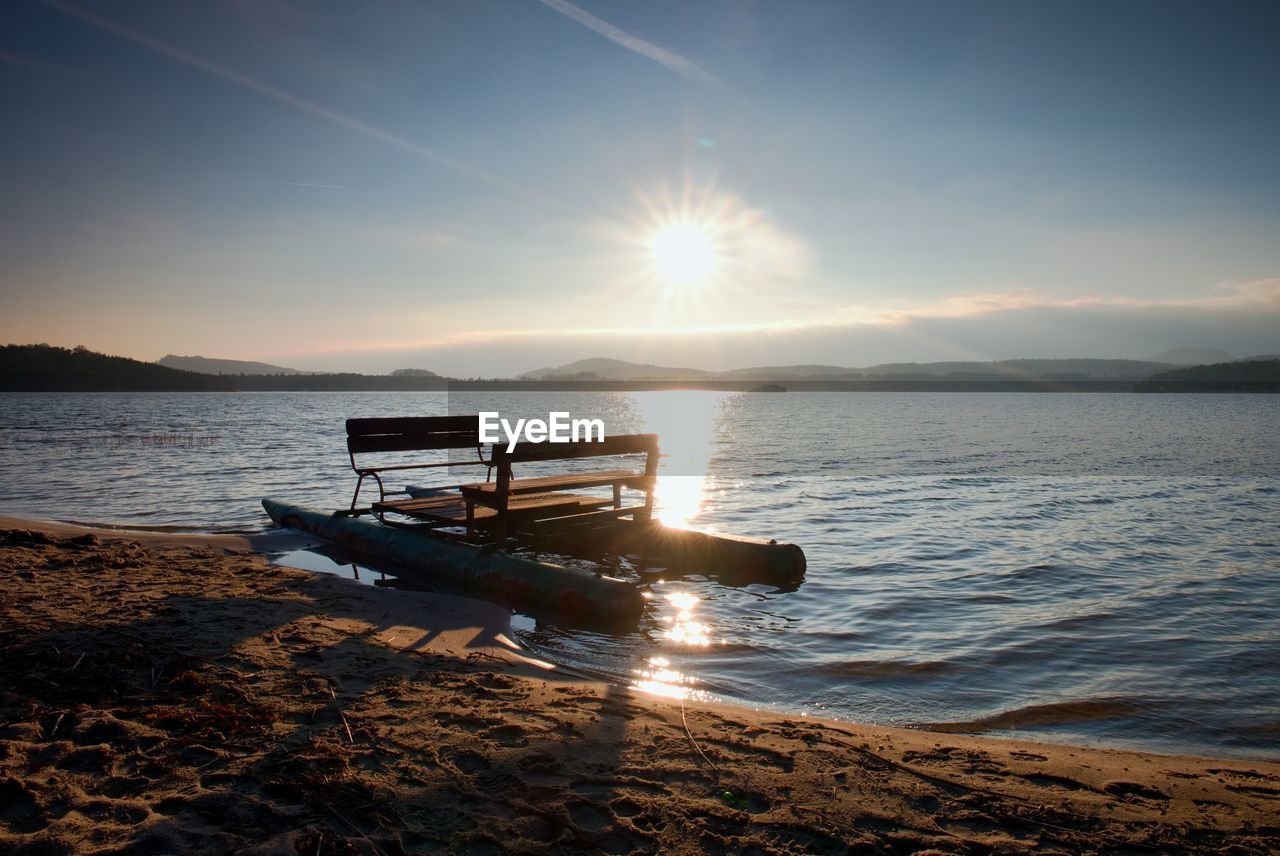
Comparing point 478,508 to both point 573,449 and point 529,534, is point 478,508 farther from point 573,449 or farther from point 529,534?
point 573,449

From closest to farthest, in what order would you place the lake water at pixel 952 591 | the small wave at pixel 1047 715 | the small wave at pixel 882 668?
1. the small wave at pixel 1047 715
2. the lake water at pixel 952 591
3. the small wave at pixel 882 668

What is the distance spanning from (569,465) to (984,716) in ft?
81.1

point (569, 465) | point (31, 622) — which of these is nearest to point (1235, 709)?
point (31, 622)

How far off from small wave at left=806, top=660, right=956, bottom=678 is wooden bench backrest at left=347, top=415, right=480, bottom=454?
560 centimetres

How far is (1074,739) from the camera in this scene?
5.64m

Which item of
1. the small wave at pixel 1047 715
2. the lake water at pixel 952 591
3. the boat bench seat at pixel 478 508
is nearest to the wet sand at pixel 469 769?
the small wave at pixel 1047 715

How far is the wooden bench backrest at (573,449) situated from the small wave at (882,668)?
3.69 meters

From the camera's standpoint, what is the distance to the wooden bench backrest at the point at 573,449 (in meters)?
8.88

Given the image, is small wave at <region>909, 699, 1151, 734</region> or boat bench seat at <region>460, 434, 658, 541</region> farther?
boat bench seat at <region>460, 434, 658, 541</region>

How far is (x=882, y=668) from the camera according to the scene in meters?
7.16

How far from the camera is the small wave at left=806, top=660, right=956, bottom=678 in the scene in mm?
6988

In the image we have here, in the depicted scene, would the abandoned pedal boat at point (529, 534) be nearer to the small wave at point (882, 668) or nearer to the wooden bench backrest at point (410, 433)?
the wooden bench backrest at point (410, 433)

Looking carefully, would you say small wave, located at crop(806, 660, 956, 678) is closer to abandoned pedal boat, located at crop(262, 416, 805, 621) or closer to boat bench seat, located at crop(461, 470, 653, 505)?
abandoned pedal boat, located at crop(262, 416, 805, 621)

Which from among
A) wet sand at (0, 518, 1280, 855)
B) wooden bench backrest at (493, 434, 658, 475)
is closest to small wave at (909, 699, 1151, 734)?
wet sand at (0, 518, 1280, 855)
